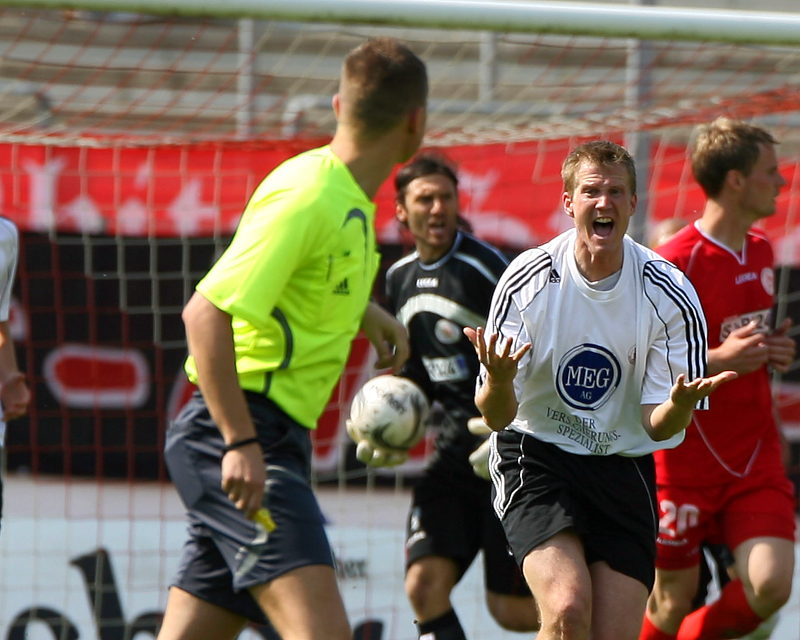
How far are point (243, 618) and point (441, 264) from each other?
2212 millimetres

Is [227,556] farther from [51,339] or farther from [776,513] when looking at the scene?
[51,339]

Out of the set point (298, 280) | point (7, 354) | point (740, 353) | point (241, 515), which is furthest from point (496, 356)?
point (7, 354)

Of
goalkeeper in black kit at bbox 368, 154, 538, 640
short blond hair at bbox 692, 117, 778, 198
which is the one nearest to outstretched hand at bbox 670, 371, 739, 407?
short blond hair at bbox 692, 117, 778, 198

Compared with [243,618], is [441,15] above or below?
above

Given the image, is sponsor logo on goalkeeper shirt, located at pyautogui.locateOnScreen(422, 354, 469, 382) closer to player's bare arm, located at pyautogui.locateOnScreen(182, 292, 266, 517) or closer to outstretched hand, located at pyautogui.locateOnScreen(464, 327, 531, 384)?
outstretched hand, located at pyautogui.locateOnScreen(464, 327, 531, 384)

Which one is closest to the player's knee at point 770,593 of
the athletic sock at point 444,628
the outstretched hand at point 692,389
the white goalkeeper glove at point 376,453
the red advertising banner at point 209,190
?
the athletic sock at point 444,628

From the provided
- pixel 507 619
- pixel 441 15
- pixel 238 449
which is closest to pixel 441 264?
pixel 441 15

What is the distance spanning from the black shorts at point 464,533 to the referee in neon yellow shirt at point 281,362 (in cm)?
179

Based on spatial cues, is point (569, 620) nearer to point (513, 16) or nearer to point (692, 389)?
point (692, 389)

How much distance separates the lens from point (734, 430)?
518 cm

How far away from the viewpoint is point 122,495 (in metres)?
7.06

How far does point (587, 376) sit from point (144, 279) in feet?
12.5

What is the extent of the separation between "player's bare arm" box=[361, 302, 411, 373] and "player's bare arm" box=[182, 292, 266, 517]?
3.62 ft

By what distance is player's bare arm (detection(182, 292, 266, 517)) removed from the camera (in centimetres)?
343
